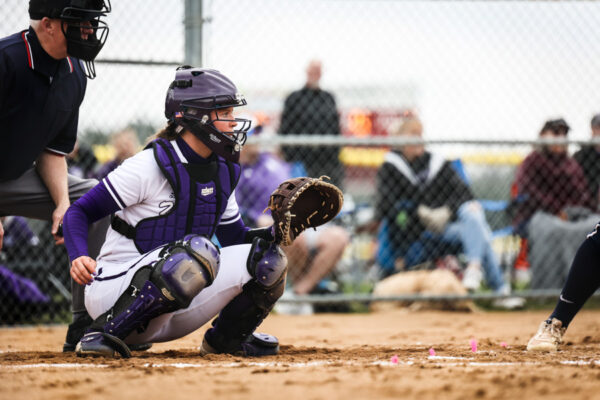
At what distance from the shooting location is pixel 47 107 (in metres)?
4.12

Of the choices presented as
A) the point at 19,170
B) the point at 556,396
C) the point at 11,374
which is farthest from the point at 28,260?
the point at 556,396

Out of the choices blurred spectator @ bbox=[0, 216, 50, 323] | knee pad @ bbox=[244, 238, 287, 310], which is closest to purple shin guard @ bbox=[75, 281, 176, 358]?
knee pad @ bbox=[244, 238, 287, 310]

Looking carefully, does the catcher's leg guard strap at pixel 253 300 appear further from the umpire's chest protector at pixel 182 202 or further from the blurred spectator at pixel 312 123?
the blurred spectator at pixel 312 123

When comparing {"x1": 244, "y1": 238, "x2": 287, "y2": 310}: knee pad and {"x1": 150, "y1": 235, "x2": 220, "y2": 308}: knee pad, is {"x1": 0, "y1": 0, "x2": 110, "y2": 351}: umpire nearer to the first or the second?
{"x1": 150, "y1": 235, "x2": 220, "y2": 308}: knee pad

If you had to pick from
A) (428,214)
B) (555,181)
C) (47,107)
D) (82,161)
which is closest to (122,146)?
(82,161)

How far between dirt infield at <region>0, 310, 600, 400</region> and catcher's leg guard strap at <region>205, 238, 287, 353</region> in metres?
0.17

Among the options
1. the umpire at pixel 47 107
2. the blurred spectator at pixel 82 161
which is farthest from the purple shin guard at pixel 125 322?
the blurred spectator at pixel 82 161

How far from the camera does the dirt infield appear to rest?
260cm

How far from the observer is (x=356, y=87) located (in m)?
7.89

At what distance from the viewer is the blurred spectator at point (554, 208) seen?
24.1 ft

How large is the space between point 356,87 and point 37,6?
14.3 ft

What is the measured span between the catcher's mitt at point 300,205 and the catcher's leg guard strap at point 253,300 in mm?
124

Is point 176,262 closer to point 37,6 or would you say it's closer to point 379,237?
point 37,6

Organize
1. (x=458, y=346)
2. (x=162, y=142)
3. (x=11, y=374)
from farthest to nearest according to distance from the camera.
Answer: (x=458, y=346) → (x=162, y=142) → (x=11, y=374)
